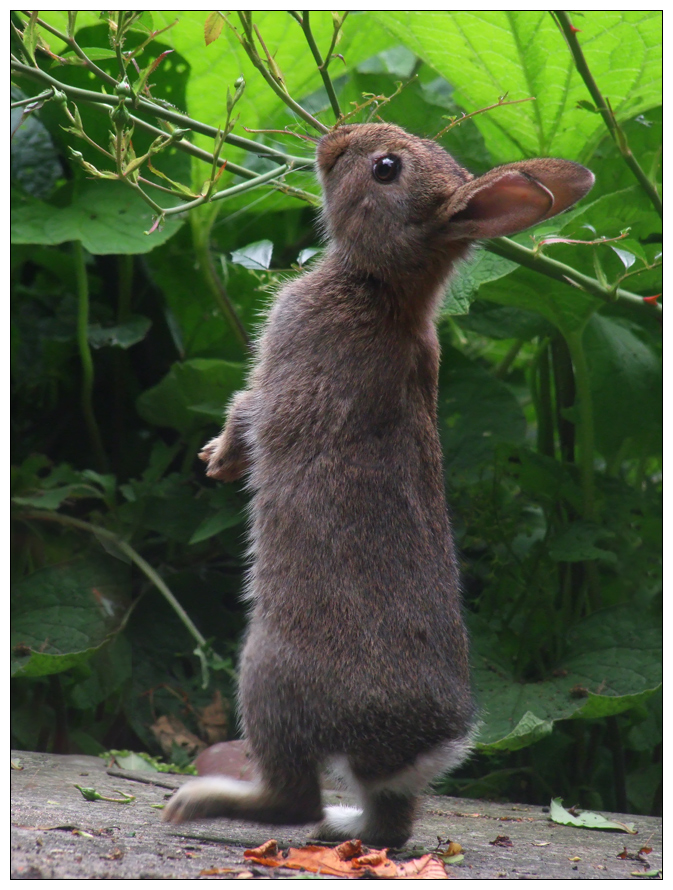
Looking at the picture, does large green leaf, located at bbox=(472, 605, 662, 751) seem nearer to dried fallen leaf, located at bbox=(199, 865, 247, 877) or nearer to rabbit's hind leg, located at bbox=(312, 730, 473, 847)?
rabbit's hind leg, located at bbox=(312, 730, 473, 847)

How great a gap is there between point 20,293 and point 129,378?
2.12 feet

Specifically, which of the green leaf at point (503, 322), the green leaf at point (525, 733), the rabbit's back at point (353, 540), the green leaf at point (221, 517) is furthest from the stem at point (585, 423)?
the green leaf at point (221, 517)

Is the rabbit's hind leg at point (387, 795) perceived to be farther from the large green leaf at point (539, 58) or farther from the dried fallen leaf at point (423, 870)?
the large green leaf at point (539, 58)

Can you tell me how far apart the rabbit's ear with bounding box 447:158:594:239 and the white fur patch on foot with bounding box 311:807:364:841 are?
1568mm

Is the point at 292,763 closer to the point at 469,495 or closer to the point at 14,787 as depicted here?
the point at 14,787

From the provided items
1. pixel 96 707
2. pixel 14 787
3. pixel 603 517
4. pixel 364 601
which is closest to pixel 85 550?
pixel 96 707

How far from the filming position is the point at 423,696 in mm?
2160

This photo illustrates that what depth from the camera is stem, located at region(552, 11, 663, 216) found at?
257 cm

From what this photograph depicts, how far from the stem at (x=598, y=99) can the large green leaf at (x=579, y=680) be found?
5.18 ft

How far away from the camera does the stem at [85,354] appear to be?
3637mm

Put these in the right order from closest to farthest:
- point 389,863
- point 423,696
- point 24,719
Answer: point 389,863, point 423,696, point 24,719

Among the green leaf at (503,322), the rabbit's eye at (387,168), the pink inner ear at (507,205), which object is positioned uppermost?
the rabbit's eye at (387,168)

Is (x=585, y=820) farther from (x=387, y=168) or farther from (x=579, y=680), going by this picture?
(x=387, y=168)

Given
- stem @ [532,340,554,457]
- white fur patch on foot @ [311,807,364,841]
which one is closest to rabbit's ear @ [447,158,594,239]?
white fur patch on foot @ [311,807,364,841]
